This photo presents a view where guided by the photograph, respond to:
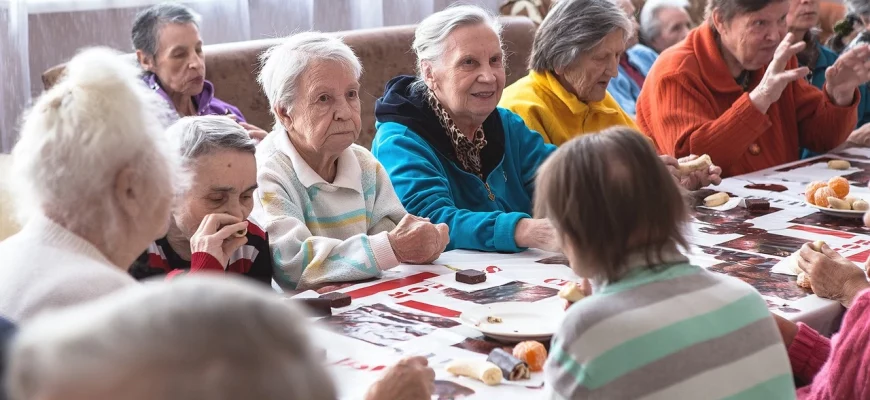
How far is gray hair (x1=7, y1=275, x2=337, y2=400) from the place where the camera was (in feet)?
2.18

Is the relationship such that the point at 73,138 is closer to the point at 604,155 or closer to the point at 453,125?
the point at 604,155

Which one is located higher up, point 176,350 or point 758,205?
point 176,350

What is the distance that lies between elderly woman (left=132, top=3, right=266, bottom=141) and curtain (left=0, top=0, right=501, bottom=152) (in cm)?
58

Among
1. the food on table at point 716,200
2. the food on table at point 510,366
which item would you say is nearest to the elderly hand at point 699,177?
the food on table at point 716,200

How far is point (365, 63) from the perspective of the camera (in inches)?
176

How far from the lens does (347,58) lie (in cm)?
269

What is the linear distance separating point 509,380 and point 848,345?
1.91 feet

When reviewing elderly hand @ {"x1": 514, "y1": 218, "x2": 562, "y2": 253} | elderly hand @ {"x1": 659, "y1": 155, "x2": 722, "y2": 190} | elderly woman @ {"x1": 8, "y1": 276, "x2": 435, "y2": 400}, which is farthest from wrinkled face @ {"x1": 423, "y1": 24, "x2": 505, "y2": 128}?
elderly woman @ {"x1": 8, "y1": 276, "x2": 435, "y2": 400}

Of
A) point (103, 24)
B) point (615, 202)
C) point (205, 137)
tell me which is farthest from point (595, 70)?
point (103, 24)

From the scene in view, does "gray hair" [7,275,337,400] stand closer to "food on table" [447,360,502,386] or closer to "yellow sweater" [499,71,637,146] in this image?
"food on table" [447,360,502,386]

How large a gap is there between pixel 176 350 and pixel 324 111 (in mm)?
2000

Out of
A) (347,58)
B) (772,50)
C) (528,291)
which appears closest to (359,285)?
(528,291)

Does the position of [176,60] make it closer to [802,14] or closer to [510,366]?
[510,366]

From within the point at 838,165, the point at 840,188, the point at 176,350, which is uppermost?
the point at 176,350
